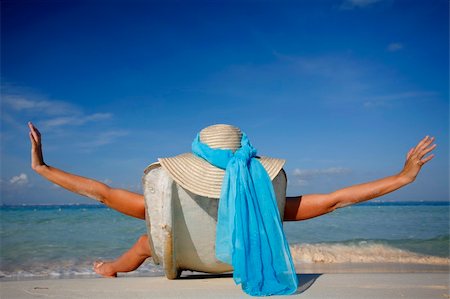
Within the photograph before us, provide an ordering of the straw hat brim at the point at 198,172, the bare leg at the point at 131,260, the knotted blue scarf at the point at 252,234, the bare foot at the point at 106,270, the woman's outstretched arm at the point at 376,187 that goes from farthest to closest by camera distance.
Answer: the bare foot at the point at 106,270, the bare leg at the point at 131,260, the woman's outstretched arm at the point at 376,187, the straw hat brim at the point at 198,172, the knotted blue scarf at the point at 252,234

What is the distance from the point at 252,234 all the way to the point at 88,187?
134cm

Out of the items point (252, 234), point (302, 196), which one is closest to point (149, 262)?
point (302, 196)

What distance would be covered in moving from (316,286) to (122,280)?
1.62 meters

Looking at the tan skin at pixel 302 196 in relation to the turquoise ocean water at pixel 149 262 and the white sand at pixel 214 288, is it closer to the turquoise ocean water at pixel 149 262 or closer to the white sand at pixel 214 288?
the white sand at pixel 214 288

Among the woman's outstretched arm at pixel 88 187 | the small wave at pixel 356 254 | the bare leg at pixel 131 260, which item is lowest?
the small wave at pixel 356 254

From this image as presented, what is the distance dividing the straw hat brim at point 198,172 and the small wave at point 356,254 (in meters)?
4.64

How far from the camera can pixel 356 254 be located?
329 inches

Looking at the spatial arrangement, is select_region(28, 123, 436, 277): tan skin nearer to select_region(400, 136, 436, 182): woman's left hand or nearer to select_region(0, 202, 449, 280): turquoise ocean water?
select_region(400, 136, 436, 182): woman's left hand

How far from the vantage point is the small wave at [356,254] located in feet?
24.9

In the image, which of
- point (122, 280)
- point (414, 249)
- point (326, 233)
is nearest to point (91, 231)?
point (326, 233)

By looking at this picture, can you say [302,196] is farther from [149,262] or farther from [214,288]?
[149,262]

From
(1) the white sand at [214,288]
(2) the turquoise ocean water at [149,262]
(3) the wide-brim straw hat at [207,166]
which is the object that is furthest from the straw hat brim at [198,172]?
(2) the turquoise ocean water at [149,262]

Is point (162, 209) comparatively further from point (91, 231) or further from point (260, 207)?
point (91, 231)

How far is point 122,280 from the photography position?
3.77 meters
